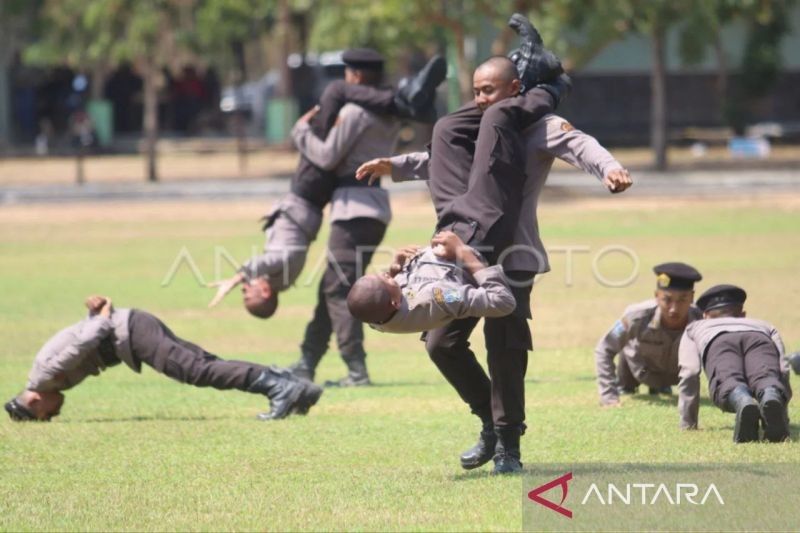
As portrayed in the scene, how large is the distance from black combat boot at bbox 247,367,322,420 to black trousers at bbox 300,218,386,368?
5.38ft

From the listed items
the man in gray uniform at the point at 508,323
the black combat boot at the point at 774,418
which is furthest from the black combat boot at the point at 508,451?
the black combat boot at the point at 774,418

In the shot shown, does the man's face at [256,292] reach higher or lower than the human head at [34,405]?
higher

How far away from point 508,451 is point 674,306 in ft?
7.22

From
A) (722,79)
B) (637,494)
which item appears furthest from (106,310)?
(722,79)

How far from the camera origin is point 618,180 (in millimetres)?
6746

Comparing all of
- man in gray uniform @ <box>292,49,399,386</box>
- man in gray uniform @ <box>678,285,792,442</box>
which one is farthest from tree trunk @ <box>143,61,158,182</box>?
man in gray uniform @ <box>678,285,792,442</box>

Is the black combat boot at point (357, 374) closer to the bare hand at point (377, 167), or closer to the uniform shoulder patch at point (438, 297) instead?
the bare hand at point (377, 167)

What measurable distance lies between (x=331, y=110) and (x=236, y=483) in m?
4.28

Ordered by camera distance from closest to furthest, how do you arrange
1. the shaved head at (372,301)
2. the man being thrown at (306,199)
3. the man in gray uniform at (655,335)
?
the shaved head at (372,301) → the man in gray uniform at (655,335) → the man being thrown at (306,199)

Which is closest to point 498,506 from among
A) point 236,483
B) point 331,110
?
point 236,483

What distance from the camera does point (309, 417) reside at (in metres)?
9.45

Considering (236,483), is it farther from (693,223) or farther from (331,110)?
(693,223)

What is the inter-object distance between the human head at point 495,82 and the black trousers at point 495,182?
0.24 ft

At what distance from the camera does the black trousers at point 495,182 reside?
710cm
